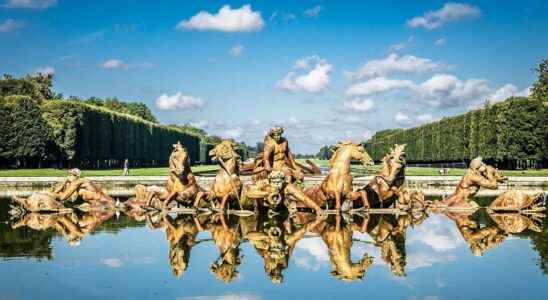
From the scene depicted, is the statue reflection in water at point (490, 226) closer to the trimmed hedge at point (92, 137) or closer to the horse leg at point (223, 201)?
the horse leg at point (223, 201)

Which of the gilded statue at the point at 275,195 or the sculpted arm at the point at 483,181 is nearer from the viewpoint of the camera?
the gilded statue at the point at 275,195

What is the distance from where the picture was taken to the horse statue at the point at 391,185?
14.0 metres

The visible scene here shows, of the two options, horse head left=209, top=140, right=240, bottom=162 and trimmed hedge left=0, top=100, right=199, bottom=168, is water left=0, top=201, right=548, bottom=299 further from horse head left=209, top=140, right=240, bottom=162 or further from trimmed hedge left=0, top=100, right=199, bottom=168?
trimmed hedge left=0, top=100, right=199, bottom=168

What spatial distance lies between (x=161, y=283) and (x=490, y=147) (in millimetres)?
48493

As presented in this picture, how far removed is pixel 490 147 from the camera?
166 feet

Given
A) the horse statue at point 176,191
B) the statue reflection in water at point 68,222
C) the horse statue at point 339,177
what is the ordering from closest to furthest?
→ the statue reflection in water at point 68,222, the horse statue at point 339,177, the horse statue at point 176,191

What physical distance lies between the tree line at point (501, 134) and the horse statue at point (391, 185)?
117 feet

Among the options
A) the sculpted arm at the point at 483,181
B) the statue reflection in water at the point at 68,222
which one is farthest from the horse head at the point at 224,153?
the sculpted arm at the point at 483,181

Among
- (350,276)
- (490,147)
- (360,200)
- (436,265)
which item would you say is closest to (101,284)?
(350,276)

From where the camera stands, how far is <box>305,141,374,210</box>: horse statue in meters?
13.3

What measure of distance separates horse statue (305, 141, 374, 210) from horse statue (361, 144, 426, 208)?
65 centimetres

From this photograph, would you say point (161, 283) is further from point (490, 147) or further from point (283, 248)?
point (490, 147)

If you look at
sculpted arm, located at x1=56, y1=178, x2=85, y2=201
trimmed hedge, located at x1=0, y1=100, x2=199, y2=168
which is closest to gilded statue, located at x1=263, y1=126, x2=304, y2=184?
sculpted arm, located at x1=56, y1=178, x2=85, y2=201

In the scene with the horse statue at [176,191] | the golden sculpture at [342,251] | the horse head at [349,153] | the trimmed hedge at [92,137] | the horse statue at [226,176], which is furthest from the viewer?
the trimmed hedge at [92,137]
